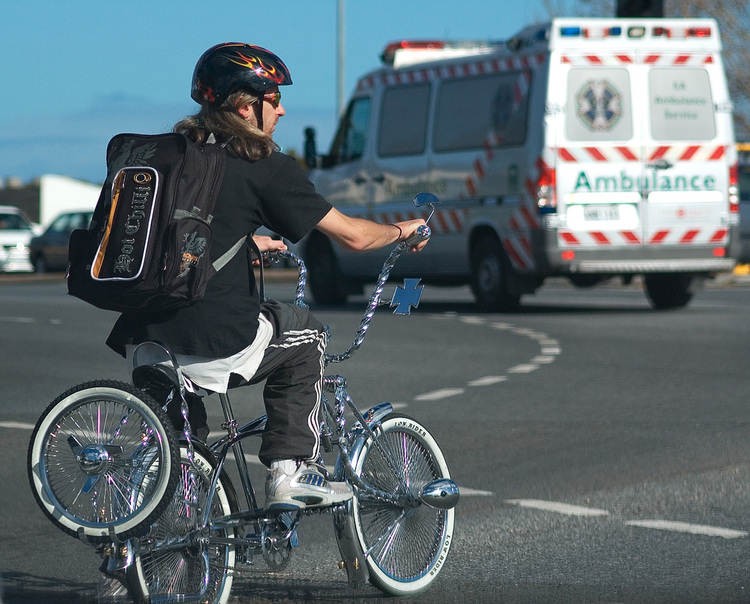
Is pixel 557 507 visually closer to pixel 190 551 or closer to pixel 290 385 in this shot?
pixel 290 385

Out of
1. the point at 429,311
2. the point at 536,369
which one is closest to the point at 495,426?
the point at 536,369

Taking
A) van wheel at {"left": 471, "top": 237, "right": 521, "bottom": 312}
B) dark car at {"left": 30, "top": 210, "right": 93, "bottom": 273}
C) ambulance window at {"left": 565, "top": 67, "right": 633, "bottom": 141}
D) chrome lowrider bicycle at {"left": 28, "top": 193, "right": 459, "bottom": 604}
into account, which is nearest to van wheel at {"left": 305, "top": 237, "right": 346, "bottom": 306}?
van wheel at {"left": 471, "top": 237, "right": 521, "bottom": 312}

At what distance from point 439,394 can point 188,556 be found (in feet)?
19.1

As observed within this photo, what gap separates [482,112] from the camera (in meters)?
17.1

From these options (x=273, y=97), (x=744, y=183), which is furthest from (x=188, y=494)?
(x=744, y=183)

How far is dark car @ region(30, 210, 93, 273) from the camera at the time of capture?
33844 millimetres

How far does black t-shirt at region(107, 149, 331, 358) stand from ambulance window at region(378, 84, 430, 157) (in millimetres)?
13815

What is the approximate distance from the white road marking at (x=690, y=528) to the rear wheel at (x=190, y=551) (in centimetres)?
218

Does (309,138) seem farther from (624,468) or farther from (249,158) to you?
(249,158)

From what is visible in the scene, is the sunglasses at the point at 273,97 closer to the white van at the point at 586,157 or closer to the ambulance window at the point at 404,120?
the white van at the point at 586,157

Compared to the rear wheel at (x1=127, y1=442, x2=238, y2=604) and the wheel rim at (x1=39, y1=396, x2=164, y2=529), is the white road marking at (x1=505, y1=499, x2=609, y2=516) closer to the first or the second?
the rear wheel at (x1=127, y1=442, x2=238, y2=604)

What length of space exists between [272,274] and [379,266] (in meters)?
11.4

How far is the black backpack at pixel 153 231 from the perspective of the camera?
3.97 metres

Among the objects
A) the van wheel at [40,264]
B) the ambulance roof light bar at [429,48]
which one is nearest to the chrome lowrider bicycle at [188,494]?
the ambulance roof light bar at [429,48]
